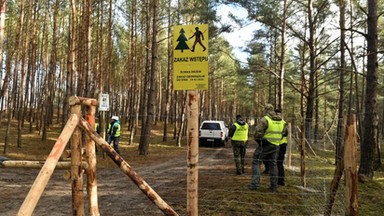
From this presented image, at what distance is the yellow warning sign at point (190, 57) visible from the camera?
4.11 metres

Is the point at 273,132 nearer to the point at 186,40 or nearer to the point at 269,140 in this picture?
the point at 269,140

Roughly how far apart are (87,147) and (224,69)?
3699cm

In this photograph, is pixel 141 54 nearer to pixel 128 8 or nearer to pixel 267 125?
pixel 128 8

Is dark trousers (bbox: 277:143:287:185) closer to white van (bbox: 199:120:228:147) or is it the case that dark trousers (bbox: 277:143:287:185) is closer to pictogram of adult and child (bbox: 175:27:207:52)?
pictogram of adult and child (bbox: 175:27:207:52)

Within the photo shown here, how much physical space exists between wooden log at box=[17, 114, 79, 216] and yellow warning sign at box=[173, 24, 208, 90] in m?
1.53

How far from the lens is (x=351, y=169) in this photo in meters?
4.04

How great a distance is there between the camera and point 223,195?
7.45 metres

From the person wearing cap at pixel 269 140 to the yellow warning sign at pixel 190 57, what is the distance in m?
4.17

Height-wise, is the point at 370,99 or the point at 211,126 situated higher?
the point at 370,99

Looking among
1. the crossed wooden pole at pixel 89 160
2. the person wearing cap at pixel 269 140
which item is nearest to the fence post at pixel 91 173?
the crossed wooden pole at pixel 89 160

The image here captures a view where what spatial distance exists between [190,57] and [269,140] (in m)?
4.50

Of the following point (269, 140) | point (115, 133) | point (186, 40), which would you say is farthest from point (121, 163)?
point (115, 133)

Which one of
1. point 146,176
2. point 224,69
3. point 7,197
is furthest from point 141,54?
point 7,197

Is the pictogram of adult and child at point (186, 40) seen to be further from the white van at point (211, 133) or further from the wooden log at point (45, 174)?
the white van at point (211, 133)
